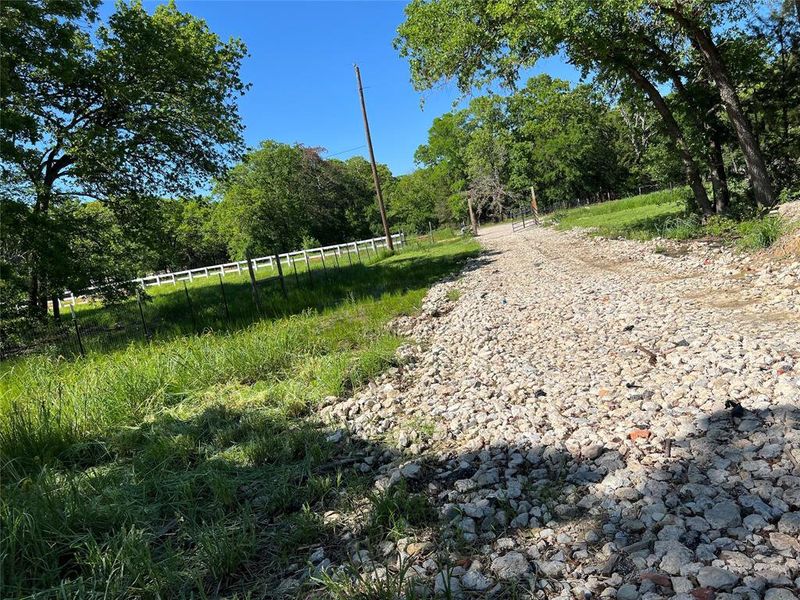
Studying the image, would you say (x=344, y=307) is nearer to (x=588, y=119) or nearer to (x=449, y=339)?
(x=449, y=339)

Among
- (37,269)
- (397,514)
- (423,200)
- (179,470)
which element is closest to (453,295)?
(179,470)

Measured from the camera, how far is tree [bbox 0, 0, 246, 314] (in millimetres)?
9406

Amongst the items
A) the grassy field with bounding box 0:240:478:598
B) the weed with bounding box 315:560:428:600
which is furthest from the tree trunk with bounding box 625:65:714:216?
the weed with bounding box 315:560:428:600

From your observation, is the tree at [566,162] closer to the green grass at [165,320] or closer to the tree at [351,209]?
the tree at [351,209]

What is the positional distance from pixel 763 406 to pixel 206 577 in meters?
3.68

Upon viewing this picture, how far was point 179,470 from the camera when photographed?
144 inches

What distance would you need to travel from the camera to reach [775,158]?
13.8 meters

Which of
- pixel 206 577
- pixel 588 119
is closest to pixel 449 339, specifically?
pixel 206 577

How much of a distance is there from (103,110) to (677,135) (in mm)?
15618

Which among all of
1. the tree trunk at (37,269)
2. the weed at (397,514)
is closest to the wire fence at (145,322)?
the tree trunk at (37,269)

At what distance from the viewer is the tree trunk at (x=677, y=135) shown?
1318 centimetres

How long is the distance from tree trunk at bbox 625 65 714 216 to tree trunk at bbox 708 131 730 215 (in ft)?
1.04

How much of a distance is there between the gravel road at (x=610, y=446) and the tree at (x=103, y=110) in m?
8.24

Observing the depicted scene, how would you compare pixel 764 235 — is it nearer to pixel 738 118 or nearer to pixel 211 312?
pixel 738 118
